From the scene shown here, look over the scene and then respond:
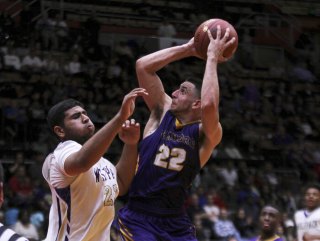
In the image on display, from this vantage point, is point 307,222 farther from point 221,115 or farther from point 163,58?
point 221,115

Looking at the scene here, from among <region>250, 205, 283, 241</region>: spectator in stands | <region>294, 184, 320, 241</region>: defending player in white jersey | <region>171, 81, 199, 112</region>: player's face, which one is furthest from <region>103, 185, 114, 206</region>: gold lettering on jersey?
<region>294, 184, 320, 241</region>: defending player in white jersey

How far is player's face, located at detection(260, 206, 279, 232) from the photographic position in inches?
298

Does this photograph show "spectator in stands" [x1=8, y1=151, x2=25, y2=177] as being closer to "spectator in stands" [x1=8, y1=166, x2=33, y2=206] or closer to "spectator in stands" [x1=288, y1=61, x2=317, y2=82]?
"spectator in stands" [x1=8, y1=166, x2=33, y2=206]

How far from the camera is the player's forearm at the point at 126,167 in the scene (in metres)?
5.06

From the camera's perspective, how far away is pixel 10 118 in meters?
14.1

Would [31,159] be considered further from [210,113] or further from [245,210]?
[210,113]

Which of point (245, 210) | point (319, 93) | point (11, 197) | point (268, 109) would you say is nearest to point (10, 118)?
point (11, 197)

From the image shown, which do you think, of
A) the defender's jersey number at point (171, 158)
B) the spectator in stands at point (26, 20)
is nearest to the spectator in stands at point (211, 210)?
the spectator in stands at point (26, 20)

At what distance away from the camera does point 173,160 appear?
17.4 ft

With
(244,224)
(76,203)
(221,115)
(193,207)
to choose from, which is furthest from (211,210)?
(76,203)

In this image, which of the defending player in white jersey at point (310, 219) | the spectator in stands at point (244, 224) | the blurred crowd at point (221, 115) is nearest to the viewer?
the defending player in white jersey at point (310, 219)

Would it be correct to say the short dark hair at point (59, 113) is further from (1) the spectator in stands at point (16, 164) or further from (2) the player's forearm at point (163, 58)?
(1) the spectator in stands at point (16, 164)

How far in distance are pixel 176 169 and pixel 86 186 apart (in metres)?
0.96

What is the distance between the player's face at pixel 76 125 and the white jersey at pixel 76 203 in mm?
106
